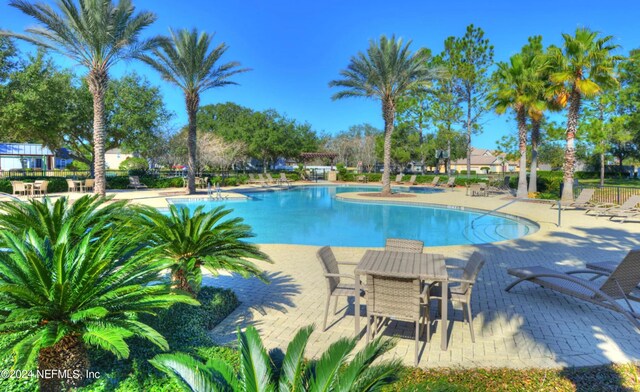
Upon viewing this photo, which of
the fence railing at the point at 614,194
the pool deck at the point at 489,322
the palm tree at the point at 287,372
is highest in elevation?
the fence railing at the point at 614,194

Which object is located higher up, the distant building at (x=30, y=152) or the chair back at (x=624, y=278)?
the distant building at (x=30, y=152)

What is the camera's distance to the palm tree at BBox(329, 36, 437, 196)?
21.4 m

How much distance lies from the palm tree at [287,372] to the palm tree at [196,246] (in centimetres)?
175

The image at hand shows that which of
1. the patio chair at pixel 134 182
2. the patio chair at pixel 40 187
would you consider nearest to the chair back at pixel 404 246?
the patio chair at pixel 40 187

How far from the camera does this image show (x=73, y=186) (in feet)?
74.9

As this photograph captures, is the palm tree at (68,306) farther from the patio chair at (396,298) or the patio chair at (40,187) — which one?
the patio chair at (40,187)

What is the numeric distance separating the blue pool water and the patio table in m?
6.27

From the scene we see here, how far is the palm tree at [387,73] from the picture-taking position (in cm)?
2136

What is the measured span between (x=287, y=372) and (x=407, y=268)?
202 cm

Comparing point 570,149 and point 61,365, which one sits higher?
point 570,149

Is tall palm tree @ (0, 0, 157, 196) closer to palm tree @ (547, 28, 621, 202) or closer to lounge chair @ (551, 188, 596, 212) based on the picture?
palm tree @ (547, 28, 621, 202)

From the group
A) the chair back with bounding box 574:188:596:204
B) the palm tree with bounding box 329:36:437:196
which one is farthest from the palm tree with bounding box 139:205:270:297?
the palm tree with bounding box 329:36:437:196

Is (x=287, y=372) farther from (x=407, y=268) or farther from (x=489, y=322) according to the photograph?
(x=489, y=322)

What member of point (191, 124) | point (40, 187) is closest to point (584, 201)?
point (191, 124)
